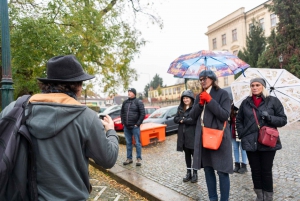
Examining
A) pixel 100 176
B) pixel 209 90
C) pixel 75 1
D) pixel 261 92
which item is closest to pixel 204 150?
pixel 209 90

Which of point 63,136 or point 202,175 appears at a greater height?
point 63,136

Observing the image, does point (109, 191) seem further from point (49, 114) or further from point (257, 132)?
point (49, 114)

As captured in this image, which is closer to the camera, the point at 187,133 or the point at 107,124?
the point at 107,124

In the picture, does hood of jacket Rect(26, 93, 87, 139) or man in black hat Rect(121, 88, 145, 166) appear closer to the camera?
hood of jacket Rect(26, 93, 87, 139)

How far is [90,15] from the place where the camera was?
5883 millimetres

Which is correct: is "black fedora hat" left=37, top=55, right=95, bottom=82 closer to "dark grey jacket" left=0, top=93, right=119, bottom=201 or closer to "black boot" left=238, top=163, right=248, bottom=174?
"dark grey jacket" left=0, top=93, right=119, bottom=201

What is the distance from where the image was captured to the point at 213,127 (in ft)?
10.8

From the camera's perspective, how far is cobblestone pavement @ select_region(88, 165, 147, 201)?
411 centimetres

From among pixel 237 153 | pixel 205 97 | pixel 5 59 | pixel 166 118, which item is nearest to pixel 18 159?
pixel 5 59

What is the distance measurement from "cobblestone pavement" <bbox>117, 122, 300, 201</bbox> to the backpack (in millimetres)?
3001

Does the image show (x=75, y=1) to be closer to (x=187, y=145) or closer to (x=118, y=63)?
(x=187, y=145)

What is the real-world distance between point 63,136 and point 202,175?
4.03 m

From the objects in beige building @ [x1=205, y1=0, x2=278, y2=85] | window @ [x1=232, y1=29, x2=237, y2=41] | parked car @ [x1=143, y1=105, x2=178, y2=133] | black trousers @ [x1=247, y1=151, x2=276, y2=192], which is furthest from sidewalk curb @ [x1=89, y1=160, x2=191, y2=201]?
window @ [x1=232, y1=29, x2=237, y2=41]

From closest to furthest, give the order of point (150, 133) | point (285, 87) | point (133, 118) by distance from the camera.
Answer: point (285, 87) → point (133, 118) → point (150, 133)
